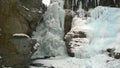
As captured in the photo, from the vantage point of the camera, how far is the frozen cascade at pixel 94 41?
1471cm

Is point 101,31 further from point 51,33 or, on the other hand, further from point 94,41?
point 51,33

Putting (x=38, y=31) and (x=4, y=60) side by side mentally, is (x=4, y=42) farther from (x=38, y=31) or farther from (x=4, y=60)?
(x=38, y=31)

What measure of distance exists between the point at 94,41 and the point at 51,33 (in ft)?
9.52

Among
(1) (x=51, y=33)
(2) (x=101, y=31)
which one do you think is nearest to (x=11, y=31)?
(1) (x=51, y=33)

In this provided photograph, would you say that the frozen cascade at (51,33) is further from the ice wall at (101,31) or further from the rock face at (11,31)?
the rock face at (11,31)

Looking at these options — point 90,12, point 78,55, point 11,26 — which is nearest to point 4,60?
point 11,26

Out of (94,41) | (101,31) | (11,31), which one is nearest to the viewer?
(11,31)

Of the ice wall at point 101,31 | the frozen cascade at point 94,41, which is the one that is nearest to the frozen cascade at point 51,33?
the frozen cascade at point 94,41

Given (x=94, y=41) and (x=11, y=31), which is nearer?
(x=11, y=31)

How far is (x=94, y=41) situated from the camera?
56.5ft

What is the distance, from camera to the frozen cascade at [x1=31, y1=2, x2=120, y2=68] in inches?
579

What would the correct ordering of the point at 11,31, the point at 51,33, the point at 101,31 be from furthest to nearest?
the point at 51,33, the point at 101,31, the point at 11,31

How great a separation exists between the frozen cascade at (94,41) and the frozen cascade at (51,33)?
0.53 ft

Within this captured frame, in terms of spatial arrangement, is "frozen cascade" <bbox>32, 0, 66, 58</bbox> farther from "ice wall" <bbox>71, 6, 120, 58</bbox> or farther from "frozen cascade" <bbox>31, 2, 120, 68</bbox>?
"ice wall" <bbox>71, 6, 120, 58</bbox>
